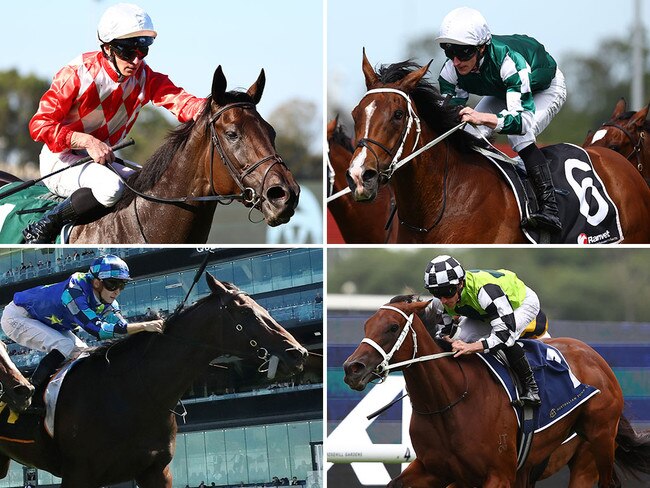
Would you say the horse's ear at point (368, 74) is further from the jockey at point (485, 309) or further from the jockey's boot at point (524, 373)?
the jockey's boot at point (524, 373)

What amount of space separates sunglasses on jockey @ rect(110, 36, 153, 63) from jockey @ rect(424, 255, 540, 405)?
5.81 ft

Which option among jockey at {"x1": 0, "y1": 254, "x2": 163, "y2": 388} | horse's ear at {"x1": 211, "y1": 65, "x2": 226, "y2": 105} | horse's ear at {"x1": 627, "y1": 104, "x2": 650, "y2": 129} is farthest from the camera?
horse's ear at {"x1": 627, "y1": 104, "x2": 650, "y2": 129}

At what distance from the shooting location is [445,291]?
5.80 metres

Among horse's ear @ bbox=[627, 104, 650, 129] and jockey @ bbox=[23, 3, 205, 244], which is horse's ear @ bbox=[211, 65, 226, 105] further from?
horse's ear @ bbox=[627, 104, 650, 129]

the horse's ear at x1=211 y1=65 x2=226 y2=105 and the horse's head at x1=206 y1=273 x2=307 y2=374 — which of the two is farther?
the horse's head at x1=206 y1=273 x2=307 y2=374

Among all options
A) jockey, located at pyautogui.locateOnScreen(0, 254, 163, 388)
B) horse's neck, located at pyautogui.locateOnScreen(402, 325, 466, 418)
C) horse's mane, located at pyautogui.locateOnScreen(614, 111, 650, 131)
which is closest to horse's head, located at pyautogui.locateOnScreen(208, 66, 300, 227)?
jockey, located at pyautogui.locateOnScreen(0, 254, 163, 388)

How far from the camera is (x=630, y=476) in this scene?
685 cm

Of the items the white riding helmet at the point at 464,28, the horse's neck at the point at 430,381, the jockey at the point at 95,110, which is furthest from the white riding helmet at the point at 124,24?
the horse's neck at the point at 430,381

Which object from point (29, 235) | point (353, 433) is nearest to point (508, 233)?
point (353, 433)

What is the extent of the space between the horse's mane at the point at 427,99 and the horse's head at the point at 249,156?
28.2 inches

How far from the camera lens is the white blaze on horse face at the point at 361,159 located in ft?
18.5

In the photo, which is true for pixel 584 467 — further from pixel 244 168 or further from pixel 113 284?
pixel 113 284

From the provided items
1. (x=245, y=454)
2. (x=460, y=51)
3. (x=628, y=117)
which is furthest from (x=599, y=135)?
(x=245, y=454)

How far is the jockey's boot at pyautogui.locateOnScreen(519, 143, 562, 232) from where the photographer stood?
20.4 ft
